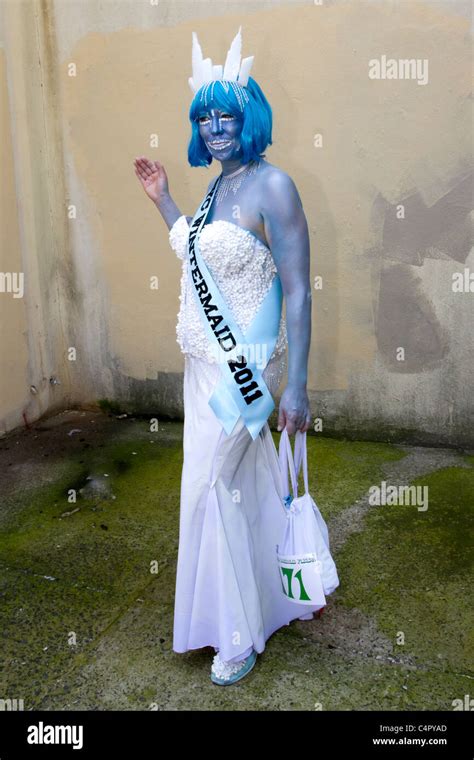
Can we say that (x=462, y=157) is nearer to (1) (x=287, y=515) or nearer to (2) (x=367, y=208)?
(2) (x=367, y=208)

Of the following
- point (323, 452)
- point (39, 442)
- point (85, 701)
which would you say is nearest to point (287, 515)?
point (85, 701)

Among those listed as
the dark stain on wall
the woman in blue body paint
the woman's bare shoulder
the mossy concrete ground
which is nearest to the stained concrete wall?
the dark stain on wall

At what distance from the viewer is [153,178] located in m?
2.91

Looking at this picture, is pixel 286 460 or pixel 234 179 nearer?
pixel 234 179

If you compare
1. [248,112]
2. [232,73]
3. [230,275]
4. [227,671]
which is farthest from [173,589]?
[232,73]

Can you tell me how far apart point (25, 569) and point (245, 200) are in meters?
2.05

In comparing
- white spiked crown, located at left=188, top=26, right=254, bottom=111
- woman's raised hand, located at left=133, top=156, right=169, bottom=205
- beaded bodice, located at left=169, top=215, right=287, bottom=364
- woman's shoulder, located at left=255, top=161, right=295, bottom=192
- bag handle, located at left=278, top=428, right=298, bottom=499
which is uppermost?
white spiked crown, located at left=188, top=26, right=254, bottom=111

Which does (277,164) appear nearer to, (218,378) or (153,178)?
(153,178)

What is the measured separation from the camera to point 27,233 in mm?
4988

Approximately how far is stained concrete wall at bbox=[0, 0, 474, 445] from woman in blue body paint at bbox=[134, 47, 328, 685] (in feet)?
6.40

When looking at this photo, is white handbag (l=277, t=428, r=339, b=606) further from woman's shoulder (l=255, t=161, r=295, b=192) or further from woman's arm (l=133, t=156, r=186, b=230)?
woman's arm (l=133, t=156, r=186, b=230)

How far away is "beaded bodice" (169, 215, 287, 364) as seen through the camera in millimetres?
2434

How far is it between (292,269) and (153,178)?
0.83m

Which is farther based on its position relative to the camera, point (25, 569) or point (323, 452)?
point (323, 452)
